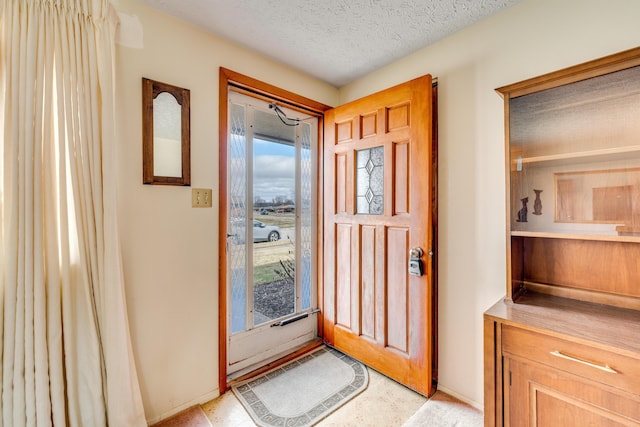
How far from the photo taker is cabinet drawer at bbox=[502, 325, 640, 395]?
0.97 meters

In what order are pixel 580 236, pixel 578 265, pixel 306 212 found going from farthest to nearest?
pixel 306 212 → pixel 578 265 → pixel 580 236

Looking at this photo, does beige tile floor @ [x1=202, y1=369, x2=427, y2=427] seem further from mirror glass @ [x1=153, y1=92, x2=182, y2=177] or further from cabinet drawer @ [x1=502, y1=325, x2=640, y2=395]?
mirror glass @ [x1=153, y1=92, x2=182, y2=177]

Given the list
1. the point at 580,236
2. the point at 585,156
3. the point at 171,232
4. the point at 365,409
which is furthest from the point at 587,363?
the point at 171,232

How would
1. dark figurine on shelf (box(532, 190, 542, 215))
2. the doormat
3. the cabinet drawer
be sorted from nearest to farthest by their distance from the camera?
the cabinet drawer
dark figurine on shelf (box(532, 190, 542, 215))
the doormat

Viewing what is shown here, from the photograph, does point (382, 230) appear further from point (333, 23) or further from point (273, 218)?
point (333, 23)

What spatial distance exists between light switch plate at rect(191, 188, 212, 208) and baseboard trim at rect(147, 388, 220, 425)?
1.20m

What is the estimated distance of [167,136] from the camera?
5.35 ft

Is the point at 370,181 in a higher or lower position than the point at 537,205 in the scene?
higher

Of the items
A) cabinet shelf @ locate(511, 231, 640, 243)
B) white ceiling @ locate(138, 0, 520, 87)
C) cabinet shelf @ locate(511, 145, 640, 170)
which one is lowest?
cabinet shelf @ locate(511, 231, 640, 243)

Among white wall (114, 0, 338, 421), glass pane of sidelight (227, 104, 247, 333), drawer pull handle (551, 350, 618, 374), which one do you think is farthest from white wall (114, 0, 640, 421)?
drawer pull handle (551, 350, 618, 374)


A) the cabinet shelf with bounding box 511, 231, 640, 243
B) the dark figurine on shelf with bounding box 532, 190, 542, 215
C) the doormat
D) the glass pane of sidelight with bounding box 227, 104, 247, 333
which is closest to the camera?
the cabinet shelf with bounding box 511, 231, 640, 243

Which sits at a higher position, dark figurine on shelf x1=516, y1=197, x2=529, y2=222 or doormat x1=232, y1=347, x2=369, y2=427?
dark figurine on shelf x1=516, y1=197, x2=529, y2=222

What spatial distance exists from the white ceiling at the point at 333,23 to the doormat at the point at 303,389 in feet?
7.55

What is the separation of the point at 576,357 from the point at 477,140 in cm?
118
